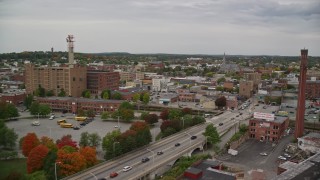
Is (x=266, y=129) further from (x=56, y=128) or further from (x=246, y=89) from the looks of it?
(x=246, y=89)

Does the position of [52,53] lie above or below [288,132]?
above

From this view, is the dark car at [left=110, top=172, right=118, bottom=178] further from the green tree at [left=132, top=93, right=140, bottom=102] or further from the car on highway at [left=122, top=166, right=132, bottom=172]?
the green tree at [left=132, top=93, right=140, bottom=102]

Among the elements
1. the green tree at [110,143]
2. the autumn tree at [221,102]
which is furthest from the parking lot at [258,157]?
the autumn tree at [221,102]

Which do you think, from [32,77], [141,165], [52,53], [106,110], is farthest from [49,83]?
[52,53]

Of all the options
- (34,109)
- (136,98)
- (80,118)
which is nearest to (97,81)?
(136,98)

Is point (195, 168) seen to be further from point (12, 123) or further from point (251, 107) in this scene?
point (251, 107)
